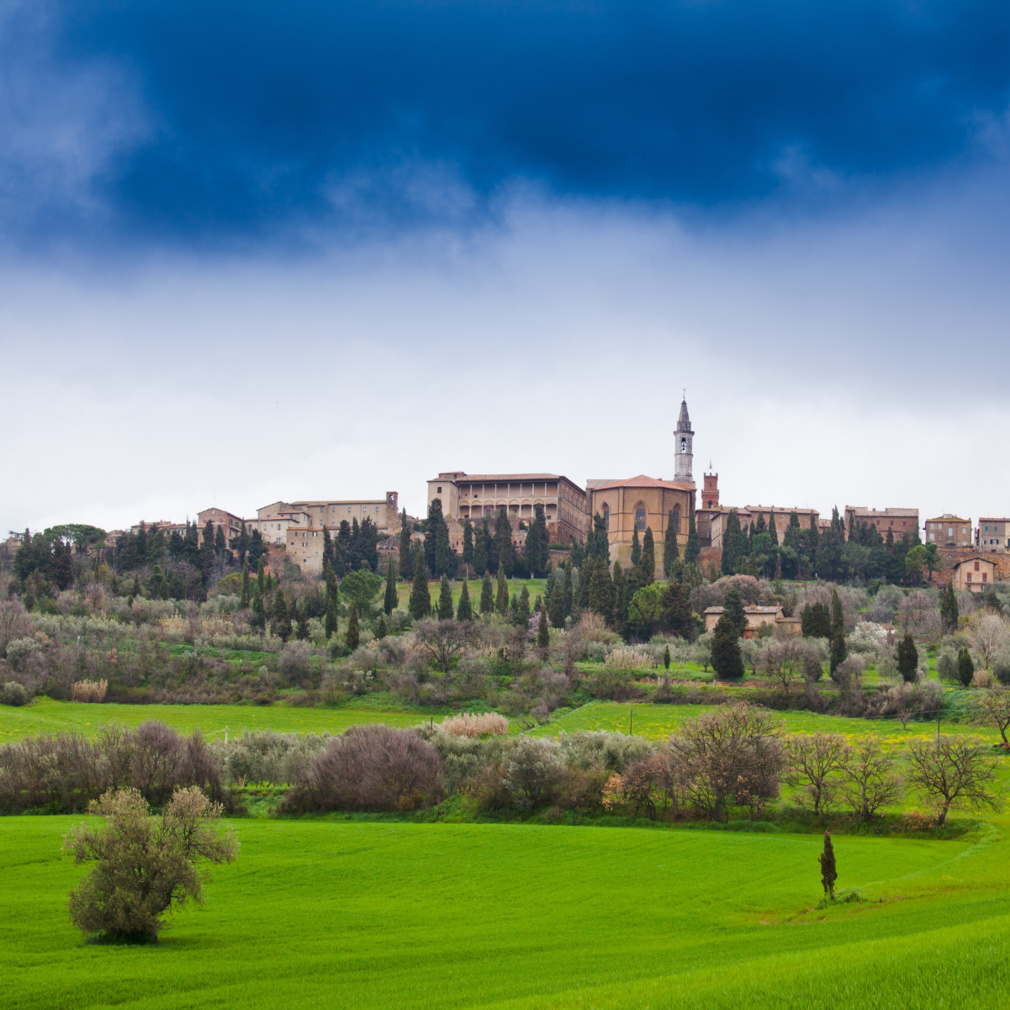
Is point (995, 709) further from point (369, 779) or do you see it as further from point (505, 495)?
point (505, 495)

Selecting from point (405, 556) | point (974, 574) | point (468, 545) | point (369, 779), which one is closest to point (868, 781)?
point (369, 779)

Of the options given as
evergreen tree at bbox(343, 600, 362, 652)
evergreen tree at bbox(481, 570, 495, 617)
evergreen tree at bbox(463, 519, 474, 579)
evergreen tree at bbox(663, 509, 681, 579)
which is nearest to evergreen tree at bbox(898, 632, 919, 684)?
evergreen tree at bbox(481, 570, 495, 617)

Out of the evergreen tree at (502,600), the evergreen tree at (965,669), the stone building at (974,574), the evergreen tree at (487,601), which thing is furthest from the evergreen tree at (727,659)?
the stone building at (974,574)

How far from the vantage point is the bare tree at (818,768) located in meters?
31.0

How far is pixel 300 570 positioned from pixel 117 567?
15923mm

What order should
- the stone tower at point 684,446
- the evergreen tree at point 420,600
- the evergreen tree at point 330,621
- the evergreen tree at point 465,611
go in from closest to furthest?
1. the evergreen tree at point 330,621
2. the evergreen tree at point 465,611
3. the evergreen tree at point 420,600
4. the stone tower at point 684,446

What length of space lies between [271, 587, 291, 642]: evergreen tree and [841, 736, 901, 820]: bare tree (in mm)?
40016

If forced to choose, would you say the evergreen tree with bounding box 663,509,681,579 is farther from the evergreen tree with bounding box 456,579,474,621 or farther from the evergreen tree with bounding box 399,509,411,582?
the evergreen tree with bounding box 456,579,474,621

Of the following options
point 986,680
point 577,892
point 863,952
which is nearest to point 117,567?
point 986,680

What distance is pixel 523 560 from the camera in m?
88.9

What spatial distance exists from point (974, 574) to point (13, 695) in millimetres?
71119

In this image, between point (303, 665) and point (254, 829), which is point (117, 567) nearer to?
point (303, 665)

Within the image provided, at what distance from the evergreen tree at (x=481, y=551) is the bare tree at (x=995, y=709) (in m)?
48.3

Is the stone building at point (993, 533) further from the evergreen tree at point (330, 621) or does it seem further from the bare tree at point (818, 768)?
the bare tree at point (818, 768)
